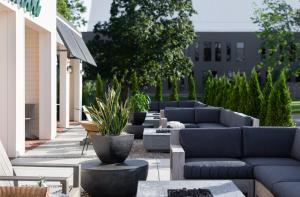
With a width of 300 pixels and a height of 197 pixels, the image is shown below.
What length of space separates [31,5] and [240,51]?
42481mm

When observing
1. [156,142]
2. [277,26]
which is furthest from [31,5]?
[277,26]

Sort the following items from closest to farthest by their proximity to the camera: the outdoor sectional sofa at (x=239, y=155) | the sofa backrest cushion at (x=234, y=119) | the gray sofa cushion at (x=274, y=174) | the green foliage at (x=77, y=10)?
the gray sofa cushion at (x=274, y=174) → the outdoor sectional sofa at (x=239, y=155) → the sofa backrest cushion at (x=234, y=119) → the green foliage at (x=77, y=10)

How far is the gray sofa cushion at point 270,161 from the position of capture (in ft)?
22.8

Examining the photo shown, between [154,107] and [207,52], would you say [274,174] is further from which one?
[207,52]

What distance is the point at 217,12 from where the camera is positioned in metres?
58.1

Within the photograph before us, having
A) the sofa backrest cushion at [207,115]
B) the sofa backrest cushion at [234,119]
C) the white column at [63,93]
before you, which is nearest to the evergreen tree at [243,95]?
the sofa backrest cushion at [207,115]

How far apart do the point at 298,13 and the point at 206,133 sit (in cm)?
2968

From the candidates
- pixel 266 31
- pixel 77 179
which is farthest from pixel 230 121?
pixel 266 31

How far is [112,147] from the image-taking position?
23.9 ft

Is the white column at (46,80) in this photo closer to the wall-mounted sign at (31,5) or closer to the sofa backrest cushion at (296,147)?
the wall-mounted sign at (31,5)

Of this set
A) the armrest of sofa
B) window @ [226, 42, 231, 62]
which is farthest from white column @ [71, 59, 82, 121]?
window @ [226, 42, 231, 62]

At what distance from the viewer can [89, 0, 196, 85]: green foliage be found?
30.1 m

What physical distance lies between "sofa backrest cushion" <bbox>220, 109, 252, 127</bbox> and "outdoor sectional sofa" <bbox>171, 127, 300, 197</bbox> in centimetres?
346

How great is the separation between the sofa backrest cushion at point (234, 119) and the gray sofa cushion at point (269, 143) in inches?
135
